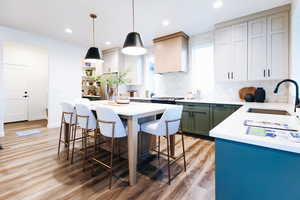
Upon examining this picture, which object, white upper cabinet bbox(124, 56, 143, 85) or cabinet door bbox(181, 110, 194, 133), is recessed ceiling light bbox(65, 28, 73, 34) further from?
cabinet door bbox(181, 110, 194, 133)

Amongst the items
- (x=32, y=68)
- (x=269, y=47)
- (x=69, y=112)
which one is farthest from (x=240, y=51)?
(x=32, y=68)

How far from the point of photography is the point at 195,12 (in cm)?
291

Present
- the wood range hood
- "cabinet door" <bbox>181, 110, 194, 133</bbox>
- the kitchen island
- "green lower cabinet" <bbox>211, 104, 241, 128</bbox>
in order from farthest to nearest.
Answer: the wood range hood
"cabinet door" <bbox>181, 110, 194, 133</bbox>
"green lower cabinet" <bbox>211, 104, 241, 128</bbox>
the kitchen island

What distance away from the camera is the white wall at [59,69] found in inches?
168

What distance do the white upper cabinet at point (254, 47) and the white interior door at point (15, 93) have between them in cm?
645

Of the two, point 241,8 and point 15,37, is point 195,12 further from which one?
point 15,37

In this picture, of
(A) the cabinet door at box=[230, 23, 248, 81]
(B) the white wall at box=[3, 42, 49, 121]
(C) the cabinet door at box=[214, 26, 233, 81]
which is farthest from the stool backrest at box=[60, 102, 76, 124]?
(B) the white wall at box=[3, 42, 49, 121]

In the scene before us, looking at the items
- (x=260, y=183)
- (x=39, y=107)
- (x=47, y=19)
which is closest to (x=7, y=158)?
(x=47, y=19)

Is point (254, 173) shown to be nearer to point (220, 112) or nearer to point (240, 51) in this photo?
point (220, 112)

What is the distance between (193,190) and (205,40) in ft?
11.5

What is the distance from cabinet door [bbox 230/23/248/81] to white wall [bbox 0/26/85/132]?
463 cm

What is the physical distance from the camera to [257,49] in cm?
293

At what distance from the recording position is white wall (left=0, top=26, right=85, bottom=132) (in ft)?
14.0

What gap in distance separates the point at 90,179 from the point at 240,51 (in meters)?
3.53
